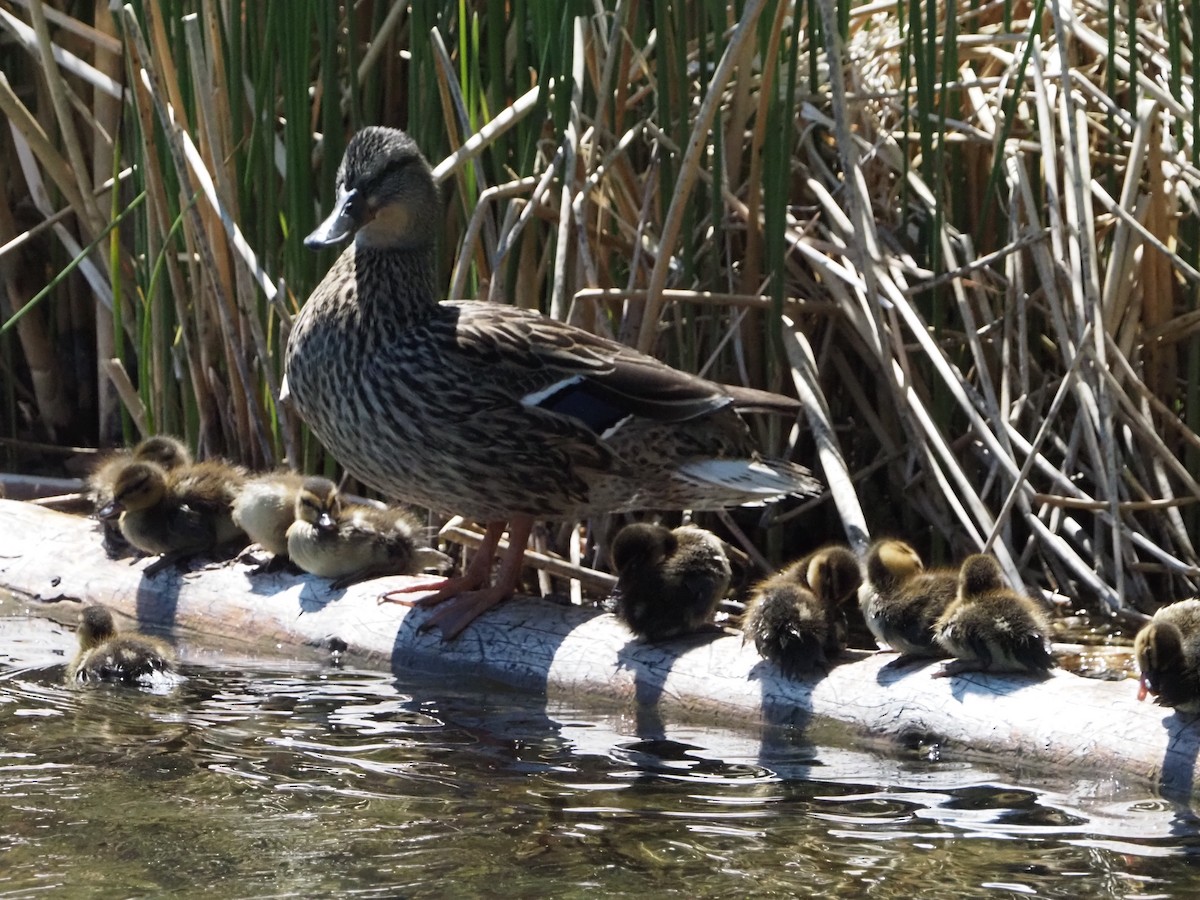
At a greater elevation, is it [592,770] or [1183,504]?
[1183,504]

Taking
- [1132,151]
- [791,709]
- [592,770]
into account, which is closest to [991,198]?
[1132,151]

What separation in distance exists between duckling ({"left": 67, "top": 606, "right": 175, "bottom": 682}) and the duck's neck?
1.01 m

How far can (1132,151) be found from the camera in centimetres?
471

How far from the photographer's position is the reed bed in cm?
451

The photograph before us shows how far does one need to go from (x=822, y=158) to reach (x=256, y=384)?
6.27 ft

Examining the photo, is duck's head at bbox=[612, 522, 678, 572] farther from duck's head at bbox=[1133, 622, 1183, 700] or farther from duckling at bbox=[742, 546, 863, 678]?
duck's head at bbox=[1133, 622, 1183, 700]

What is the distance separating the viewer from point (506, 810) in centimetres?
317

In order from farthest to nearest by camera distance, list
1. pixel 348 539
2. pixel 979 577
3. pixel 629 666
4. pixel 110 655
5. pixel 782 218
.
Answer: pixel 782 218, pixel 348 539, pixel 110 655, pixel 629 666, pixel 979 577

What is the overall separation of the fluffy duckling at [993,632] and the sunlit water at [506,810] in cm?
22

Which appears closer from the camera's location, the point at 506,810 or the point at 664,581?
the point at 506,810

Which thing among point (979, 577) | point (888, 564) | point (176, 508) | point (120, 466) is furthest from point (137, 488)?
point (979, 577)

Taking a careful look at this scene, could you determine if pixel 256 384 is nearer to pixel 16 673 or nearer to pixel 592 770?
pixel 16 673

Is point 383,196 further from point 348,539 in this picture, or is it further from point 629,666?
point 629,666

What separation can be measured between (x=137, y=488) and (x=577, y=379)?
124cm
